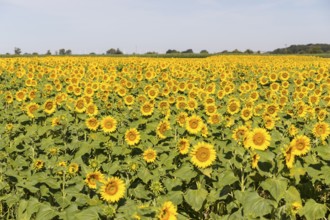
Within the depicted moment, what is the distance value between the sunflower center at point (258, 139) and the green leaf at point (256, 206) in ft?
2.41

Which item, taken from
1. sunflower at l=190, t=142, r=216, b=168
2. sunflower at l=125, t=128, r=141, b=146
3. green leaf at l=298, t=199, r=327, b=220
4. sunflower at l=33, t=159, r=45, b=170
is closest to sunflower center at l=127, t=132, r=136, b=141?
sunflower at l=125, t=128, r=141, b=146

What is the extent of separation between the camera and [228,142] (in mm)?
6160

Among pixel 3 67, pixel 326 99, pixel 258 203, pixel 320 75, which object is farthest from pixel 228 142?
pixel 3 67

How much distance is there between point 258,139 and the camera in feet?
15.3

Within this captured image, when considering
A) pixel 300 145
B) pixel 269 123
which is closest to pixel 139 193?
pixel 300 145

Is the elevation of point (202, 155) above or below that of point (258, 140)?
below

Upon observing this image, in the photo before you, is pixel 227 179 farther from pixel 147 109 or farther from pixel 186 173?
pixel 147 109

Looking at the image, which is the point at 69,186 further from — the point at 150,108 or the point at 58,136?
the point at 150,108

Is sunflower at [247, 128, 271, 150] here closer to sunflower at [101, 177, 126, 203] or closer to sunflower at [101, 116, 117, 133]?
sunflower at [101, 177, 126, 203]

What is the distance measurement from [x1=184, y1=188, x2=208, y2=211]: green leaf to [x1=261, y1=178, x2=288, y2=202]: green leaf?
803 millimetres

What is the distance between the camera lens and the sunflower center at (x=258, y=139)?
4.64 meters

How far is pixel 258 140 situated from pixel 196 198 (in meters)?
0.97

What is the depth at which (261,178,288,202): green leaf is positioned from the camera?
3998 millimetres

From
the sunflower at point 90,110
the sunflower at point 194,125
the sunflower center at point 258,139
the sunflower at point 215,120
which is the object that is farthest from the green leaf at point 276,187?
the sunflower at point 90,110
